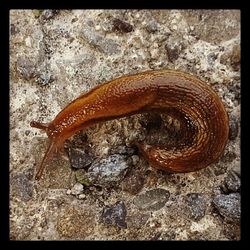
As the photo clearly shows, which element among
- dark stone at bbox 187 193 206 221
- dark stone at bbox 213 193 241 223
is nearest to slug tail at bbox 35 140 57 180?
dark stone at bbox 187 193 206 221

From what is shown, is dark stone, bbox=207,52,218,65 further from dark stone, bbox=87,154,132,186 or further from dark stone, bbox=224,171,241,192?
dark stone, bbox=87,154,132,186

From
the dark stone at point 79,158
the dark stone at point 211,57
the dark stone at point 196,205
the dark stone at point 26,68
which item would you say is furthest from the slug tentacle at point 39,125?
the dark stone at point 211,57

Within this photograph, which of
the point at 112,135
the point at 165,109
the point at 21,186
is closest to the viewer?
the point at 165,109

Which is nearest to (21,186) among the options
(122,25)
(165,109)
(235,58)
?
(165,109)

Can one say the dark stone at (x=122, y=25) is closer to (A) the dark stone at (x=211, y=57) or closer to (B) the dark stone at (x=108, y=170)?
(A) the dark stone at (x=211, y=57)

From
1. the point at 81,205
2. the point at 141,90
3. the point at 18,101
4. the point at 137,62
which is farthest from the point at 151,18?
the point at 81,205

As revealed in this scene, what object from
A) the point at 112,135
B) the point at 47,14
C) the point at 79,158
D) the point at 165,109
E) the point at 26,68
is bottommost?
the point at 79,158

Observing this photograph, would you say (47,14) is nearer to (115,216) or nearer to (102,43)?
(102,43)
